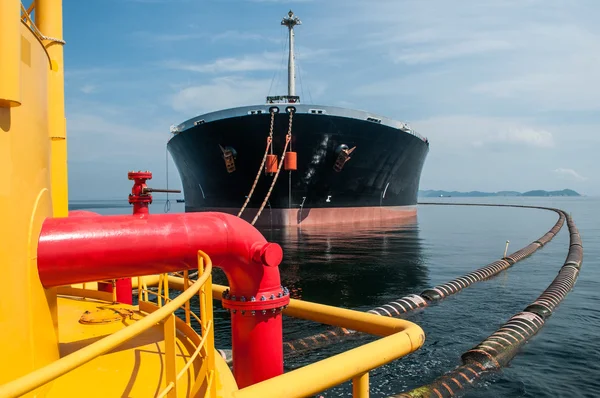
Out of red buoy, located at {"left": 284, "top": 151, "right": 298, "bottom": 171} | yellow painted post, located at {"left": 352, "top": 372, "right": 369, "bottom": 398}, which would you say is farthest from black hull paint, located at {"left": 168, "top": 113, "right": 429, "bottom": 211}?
yellow painted post, located at {"left": 352, "top": 372, "right": 369, "bottom": 398}

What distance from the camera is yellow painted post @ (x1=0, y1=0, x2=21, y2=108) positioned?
2623 millimetres

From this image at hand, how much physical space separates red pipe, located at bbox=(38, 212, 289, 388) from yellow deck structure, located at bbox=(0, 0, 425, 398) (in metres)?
0.16

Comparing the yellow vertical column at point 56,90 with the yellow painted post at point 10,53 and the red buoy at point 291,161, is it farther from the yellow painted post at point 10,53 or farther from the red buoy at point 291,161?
the red buoy at point 291,161

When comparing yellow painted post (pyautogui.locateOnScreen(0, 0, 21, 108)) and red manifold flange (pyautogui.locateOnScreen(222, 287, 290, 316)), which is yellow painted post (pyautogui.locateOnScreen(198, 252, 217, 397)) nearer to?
red manifold flange (pyautogui.locateOnScreen(222, 287, 290, 316))

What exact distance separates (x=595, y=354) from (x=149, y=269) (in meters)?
9.22

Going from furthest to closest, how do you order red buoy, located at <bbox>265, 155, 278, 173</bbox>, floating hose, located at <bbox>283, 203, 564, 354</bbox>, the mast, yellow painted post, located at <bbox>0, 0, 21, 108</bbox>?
the mast
red buoy, located at <bbox>265, 155, 278, 173</bbox>
floating hose, located at <bbox>283, 203, 564, 354</bbox>
yellow painted post, located at <bbox>0, 0, 21, 108</bbox>

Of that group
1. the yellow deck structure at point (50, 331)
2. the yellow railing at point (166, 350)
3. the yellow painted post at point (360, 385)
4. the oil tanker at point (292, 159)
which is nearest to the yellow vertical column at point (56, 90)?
the yellow deck structure at point (50, 331)

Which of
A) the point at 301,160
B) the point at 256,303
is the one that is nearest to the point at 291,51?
the point at 301,160

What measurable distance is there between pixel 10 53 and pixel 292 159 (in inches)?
1049

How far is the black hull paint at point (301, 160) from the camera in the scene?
3092 cm

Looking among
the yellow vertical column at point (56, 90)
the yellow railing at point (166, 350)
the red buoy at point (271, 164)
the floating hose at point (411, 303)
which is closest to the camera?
the yellow railing at point (166, 350)

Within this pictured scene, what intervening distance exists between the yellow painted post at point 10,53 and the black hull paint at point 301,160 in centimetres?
2773

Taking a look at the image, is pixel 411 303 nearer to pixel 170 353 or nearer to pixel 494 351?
pixel 494 351

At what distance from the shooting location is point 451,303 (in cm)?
1290
